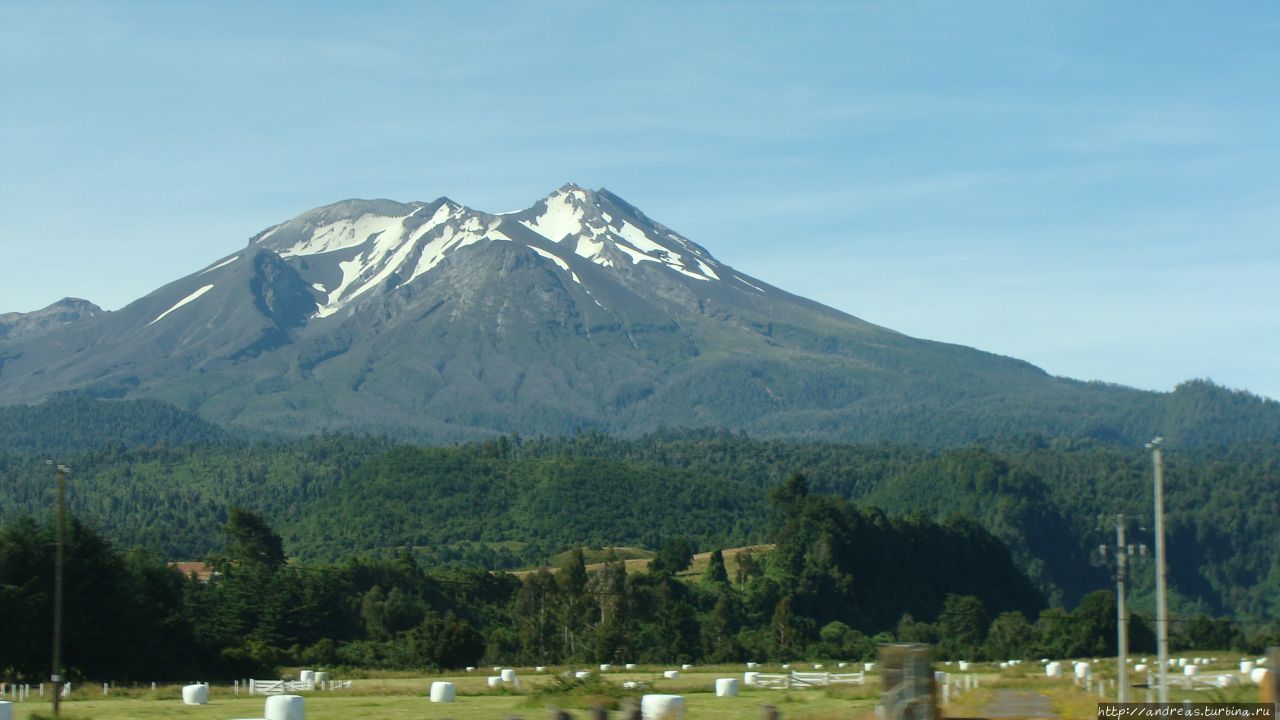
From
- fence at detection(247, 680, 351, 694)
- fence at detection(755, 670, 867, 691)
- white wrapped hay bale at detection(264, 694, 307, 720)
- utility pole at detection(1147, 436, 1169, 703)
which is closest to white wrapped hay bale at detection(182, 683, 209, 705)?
fence at detection(247, 680, 351, 694)

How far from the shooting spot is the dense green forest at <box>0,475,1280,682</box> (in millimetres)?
56688

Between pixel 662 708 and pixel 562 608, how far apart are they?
2669 inches

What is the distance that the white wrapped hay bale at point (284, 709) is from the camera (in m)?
30.0

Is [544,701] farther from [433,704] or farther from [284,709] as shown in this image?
[284,709]

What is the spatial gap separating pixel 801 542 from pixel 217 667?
66794mm

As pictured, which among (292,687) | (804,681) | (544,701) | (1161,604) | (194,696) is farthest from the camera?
(804,681)

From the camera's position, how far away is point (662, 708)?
1197 inches

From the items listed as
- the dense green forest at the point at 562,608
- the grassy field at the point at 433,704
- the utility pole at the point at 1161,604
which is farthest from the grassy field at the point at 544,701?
the dense green forest at the point at 562,608

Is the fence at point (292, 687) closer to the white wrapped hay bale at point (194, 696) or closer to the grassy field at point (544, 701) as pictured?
the grassy field at point (544, 701)

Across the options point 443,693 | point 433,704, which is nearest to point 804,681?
point 443,693

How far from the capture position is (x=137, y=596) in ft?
193

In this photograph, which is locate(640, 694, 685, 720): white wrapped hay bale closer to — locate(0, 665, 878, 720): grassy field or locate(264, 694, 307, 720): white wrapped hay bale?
locate(0, 665, 878, 720): grassy field

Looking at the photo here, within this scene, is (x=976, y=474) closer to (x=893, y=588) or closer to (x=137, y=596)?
(x=893, y=588)

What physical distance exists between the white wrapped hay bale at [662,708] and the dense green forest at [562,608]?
27.1 metres
